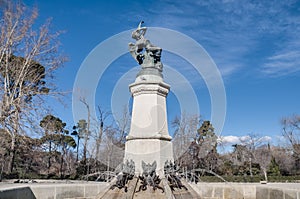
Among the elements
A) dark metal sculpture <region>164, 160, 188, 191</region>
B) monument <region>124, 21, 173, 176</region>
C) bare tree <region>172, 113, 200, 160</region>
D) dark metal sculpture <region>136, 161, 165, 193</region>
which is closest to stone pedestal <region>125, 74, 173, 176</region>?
monument <region>124, 21, 173, 176</region>

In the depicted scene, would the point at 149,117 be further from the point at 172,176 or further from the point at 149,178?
the point at 149,178

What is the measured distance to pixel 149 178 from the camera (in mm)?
6199

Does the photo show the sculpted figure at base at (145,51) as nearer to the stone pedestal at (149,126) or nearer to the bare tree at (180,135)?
the stone pedestal at (149,126)

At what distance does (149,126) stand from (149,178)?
71.5 inches

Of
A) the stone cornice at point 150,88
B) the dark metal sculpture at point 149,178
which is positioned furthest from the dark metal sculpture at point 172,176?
the stone cornice at point 150,88

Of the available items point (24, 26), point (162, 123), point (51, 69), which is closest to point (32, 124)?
point (51, 69)

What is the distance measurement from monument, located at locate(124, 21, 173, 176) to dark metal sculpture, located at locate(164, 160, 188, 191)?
0.66 ft

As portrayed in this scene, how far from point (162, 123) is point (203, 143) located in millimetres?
26539

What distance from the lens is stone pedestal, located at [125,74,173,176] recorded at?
726 cm

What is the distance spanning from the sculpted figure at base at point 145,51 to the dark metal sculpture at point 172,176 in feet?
10.5

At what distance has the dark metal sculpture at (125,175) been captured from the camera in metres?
6.21

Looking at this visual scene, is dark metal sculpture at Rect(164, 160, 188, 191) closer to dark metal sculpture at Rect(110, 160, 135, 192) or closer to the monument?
the monument

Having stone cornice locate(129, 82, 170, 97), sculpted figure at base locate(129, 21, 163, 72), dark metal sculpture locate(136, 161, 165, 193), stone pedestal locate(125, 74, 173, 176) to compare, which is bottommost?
dark metal sculpture locate(136, 161, 165, 193)

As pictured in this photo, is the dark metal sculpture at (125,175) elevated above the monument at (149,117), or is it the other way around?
the monument at (149,117)
